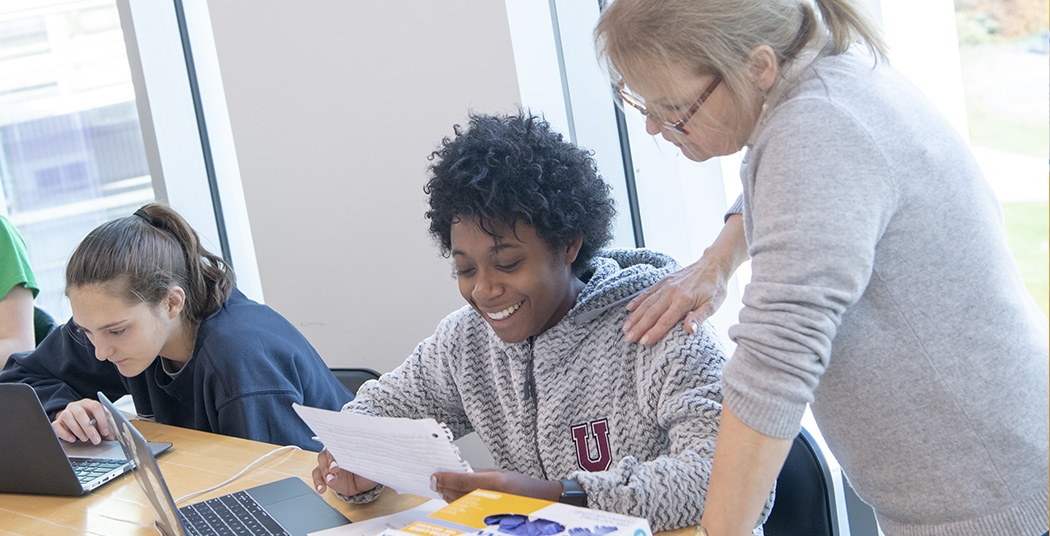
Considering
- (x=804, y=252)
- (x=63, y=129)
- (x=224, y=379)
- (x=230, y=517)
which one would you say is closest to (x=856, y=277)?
(x=804, y=252)

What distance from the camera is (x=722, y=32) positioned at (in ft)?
3.27

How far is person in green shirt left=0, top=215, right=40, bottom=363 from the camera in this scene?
258cm

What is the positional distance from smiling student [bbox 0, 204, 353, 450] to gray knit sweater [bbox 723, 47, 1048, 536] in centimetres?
116

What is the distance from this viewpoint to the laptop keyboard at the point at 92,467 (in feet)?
5.73

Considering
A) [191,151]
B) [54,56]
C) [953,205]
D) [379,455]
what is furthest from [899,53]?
[54,56]

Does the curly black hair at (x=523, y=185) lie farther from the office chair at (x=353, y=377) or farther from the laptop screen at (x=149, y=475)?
the office chair at (x=353, y=377)

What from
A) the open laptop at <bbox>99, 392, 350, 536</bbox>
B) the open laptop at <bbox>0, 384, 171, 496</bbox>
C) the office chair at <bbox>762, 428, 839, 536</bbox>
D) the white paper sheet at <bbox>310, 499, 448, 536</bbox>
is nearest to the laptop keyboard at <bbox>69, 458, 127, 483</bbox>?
the open laptop at <bbox>0, 384, 171, 496</bbox>

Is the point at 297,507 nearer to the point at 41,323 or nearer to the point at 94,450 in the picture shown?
the point at 94,450

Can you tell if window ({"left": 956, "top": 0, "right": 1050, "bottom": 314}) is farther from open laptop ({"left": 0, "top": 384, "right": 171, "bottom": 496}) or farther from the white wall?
open laptop ({"left": 0, "top": 384, "right": 171, "bottom": 496})

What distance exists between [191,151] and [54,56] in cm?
81

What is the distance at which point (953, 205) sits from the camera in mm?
975

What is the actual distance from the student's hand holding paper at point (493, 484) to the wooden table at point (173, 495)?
24cm

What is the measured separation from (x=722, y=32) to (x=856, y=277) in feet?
0.97

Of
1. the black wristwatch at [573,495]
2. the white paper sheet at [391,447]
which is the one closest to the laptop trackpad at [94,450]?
the white paper sheet at [391,447]
